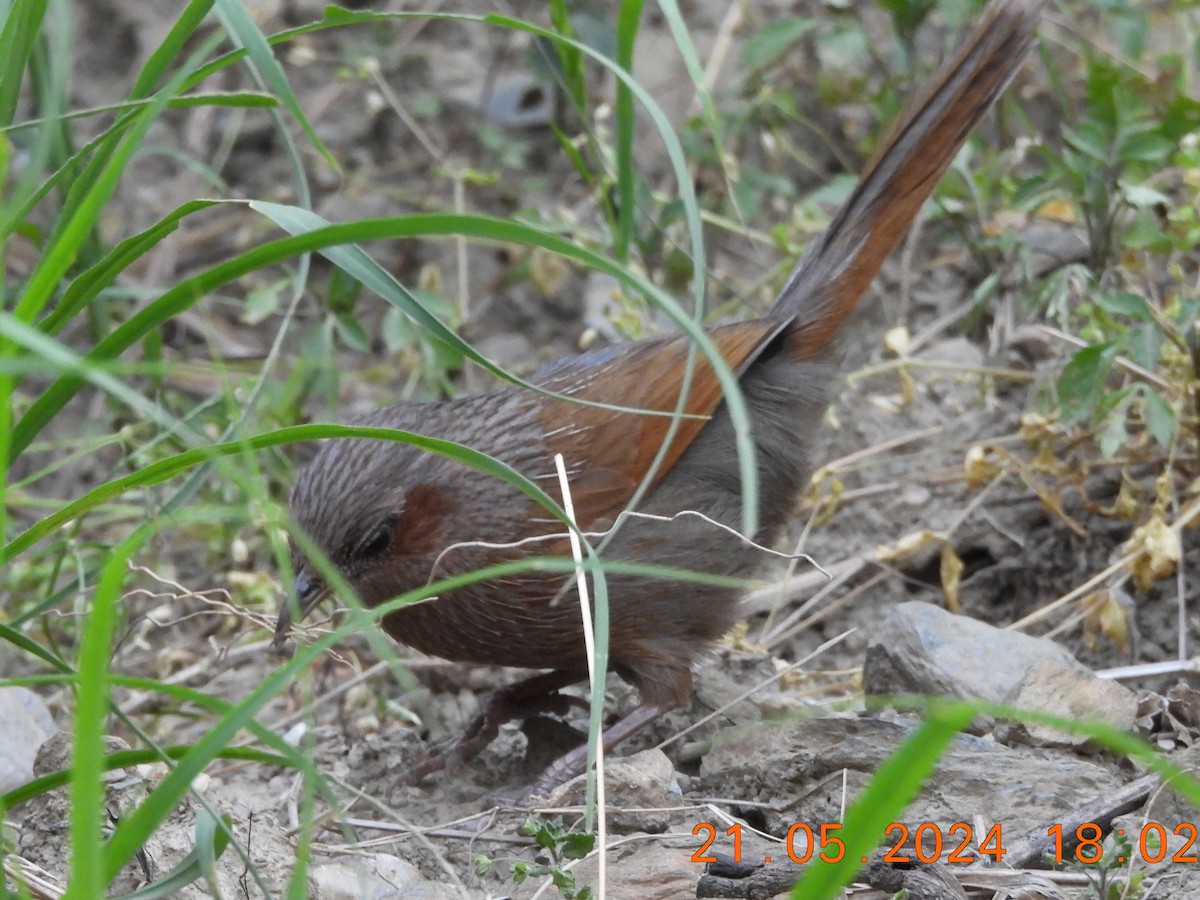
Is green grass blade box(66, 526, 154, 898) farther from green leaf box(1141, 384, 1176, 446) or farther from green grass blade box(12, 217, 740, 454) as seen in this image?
green leaf box(1141, 384, 1176, 446)

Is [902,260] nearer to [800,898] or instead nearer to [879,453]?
[879,453]

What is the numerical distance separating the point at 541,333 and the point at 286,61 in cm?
186

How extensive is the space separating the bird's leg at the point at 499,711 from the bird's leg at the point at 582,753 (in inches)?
8.0

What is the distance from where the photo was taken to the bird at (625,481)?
3.43 meters

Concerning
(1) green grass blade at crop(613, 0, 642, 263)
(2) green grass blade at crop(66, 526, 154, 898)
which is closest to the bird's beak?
(1) green grass blade at crop(613, 0, 642, 263)

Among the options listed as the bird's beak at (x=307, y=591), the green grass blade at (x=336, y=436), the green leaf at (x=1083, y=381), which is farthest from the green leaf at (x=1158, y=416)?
the green grass blade at (x=336, y=436)

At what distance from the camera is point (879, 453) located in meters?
4.88

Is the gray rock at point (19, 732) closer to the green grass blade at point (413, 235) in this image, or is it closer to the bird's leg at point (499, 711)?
the bird's leg at point (499, 711)

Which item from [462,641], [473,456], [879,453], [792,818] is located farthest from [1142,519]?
[473,456]

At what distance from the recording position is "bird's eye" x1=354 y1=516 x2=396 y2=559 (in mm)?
3449

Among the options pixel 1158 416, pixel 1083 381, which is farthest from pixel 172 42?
pixel 1158 416

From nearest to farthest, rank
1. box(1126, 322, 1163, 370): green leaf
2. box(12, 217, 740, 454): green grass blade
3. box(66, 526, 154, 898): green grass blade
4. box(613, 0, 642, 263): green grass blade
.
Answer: box(66, 526, 154, 898): green grass blade
box(12, 217, 740, 454): green grass blade
box(613, 0, 642, 263): green grass blade
box(1126, 322, 1163, 370): green leaf

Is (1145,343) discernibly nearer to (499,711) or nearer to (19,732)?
(499,711)

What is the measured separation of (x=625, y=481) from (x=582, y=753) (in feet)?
2.27
